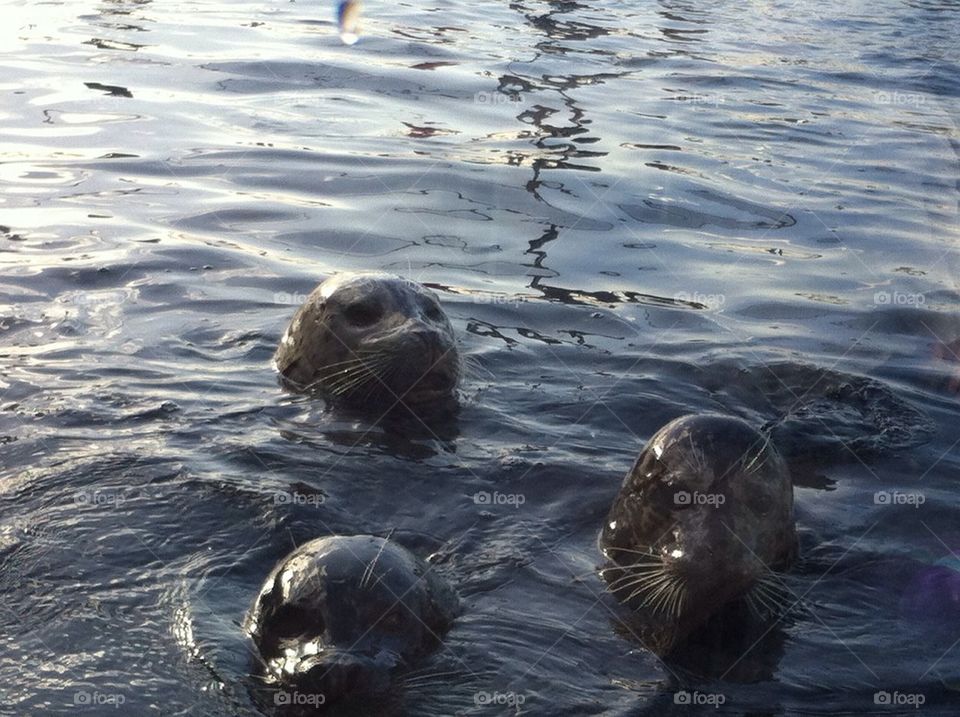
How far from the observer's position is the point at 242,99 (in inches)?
614

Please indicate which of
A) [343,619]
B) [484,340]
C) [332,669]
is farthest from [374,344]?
[332,669]

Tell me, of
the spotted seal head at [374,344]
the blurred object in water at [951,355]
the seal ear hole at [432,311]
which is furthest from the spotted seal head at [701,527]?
the blurred object in water at [951,355]

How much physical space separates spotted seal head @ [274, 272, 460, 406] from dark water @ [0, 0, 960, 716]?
27cm

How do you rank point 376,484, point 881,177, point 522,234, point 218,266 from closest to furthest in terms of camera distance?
point 376,484 < point 218,266 < point 522,234 < point 881,177

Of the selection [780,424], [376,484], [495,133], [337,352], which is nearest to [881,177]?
[495,133]

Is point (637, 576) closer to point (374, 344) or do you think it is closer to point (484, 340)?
point (374, 344)

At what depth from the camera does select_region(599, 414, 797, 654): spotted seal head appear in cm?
551

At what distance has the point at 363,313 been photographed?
8117 mm

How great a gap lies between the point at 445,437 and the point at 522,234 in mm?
4005

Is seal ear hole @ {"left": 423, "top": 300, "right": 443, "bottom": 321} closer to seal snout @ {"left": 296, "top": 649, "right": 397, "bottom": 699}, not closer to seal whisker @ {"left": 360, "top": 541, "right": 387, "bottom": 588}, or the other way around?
seal whisker @ {"left": 360, "top": 541, "right": 387, "bottom": 588}

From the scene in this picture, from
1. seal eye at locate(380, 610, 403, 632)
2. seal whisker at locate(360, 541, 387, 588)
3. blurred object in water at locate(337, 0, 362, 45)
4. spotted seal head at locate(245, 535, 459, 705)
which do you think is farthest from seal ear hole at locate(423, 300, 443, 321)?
blurred object in water at locate(337, 0, 362, 45)

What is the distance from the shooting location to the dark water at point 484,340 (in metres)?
5.42

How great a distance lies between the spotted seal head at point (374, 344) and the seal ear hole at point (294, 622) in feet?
9.66

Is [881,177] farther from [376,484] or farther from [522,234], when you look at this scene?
[376,484]
